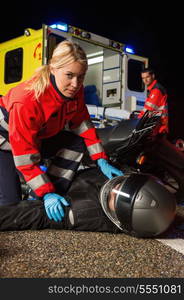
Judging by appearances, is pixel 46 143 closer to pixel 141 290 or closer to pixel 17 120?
pixel 17 120

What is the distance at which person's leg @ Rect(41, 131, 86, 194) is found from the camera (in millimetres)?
2707

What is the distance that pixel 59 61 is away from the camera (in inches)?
88.5

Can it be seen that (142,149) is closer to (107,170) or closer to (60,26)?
(107,170)

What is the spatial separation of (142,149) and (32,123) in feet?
4.43

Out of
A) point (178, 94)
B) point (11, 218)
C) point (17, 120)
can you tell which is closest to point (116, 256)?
point (11, 218)

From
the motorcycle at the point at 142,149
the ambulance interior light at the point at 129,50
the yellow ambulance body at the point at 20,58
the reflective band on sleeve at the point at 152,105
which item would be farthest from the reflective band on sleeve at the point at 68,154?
the ambulance interior light at the point at 129,50

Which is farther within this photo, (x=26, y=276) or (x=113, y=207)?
(x=113, y=207)

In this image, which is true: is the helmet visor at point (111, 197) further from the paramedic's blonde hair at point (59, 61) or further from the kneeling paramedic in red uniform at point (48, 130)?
the paramedic's blonde hair at point (59, 61)

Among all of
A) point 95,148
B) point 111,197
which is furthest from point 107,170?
point 111,197

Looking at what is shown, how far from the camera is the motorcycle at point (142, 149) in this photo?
2.92 meters

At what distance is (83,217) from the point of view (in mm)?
2328

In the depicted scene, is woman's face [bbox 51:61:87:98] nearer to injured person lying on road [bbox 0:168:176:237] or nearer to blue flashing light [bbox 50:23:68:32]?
injured person lying on road [bbox 0:168:176:237]

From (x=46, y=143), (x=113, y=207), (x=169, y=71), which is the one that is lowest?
(x=113, y=207)

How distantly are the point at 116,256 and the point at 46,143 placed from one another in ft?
4.12
